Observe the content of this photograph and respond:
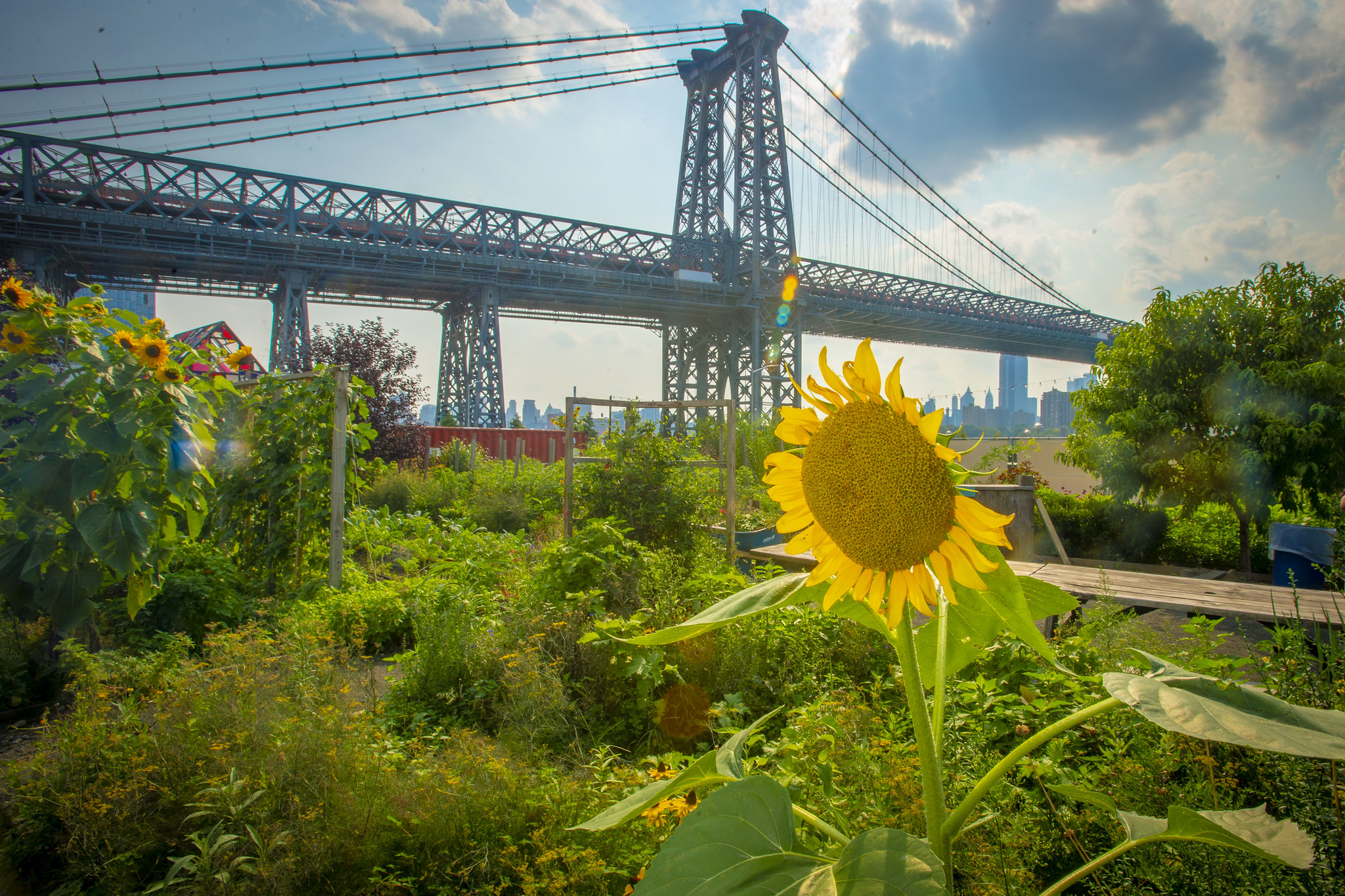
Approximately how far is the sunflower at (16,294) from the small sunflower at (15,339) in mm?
96

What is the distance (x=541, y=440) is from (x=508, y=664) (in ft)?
54.6

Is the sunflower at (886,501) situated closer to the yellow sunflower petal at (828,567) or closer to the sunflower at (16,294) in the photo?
the yellow sunflower petal at (828,567)

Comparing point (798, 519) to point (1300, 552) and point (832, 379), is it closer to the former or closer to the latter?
point (832, 379)

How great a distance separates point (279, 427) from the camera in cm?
479

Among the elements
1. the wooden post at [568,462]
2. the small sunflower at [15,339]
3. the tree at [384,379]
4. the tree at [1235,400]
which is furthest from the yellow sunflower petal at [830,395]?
the tree at [384,379]

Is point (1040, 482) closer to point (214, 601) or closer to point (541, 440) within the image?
point (214, 601)

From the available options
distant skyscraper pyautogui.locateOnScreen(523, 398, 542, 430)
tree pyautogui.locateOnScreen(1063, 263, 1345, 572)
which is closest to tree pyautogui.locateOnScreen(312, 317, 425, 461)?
tree pyautogui.locateOnScreen(1063, 263, 1345, 572)

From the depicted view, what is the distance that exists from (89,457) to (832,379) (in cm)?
307

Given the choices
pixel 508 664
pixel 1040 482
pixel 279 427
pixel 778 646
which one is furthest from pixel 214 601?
pixel 1040 482

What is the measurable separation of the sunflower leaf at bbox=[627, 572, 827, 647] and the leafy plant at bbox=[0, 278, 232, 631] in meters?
2.69

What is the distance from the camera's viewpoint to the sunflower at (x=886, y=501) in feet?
1.93

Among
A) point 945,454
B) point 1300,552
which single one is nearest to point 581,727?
point 945,454

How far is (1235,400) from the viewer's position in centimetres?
600

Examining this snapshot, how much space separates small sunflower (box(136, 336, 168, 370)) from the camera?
8.92 feet
